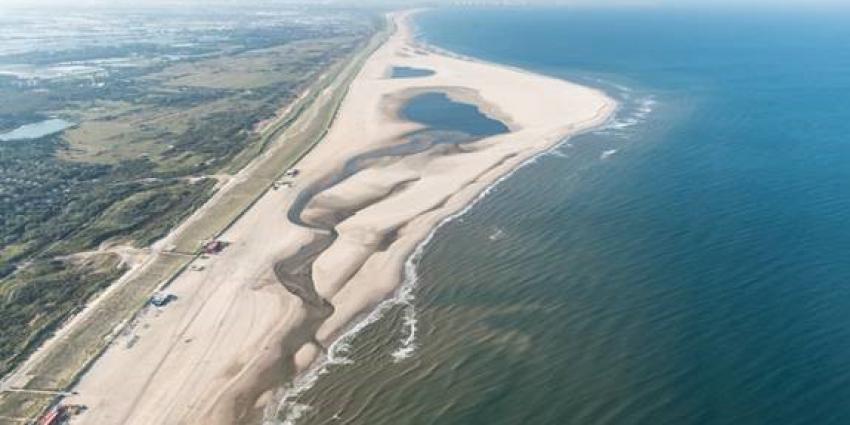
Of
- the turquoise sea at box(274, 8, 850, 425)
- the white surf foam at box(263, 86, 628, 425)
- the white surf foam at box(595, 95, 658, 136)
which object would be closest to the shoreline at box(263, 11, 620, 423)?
the white surf foam at box(263, 86, 628, 425)

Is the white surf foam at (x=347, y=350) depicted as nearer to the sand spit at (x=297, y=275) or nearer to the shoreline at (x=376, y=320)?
the shoreline at (x=376, y=320)

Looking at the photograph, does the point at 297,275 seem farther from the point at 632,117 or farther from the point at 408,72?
the point at 408,72

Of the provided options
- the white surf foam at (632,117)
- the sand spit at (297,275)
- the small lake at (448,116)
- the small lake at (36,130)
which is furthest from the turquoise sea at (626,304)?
the small lake at (36,130)

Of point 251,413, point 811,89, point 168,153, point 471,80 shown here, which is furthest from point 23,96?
point 811,89

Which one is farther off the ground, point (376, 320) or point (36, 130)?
point (376, 320)

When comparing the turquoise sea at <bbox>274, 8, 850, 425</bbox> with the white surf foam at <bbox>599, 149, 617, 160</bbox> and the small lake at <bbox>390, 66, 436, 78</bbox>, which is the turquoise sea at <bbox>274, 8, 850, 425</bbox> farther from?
the small lake at <bbox>390, 66, 436, 78</bbox>

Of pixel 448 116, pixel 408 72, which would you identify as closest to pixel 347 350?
pixel 448 116
